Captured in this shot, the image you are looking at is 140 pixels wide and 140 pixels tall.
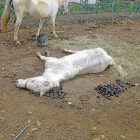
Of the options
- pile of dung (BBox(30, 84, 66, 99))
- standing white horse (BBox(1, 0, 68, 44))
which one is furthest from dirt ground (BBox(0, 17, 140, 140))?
standing white horse (BBox(1, 0, 68, 44))

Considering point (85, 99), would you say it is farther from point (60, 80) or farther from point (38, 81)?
point (38, 81)

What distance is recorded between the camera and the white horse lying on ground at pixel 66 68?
4.15 m

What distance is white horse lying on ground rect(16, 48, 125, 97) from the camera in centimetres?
415

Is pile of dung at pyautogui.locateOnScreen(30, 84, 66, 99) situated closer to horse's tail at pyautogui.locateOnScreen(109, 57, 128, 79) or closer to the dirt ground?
the dirt ground

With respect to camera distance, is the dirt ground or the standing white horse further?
the standing white horse

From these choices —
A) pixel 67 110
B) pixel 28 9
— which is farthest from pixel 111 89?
pixel 28 9

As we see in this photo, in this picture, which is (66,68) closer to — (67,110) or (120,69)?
(67,110)

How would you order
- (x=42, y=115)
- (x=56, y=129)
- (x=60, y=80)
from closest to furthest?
(x=56, y=129)
(x=42, y=115)
(x=60, y=80)

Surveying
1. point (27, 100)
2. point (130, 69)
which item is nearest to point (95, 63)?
point (130, 69)

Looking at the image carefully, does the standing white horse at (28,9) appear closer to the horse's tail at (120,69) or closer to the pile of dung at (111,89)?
the horse's tail at (120,69)

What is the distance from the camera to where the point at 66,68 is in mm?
4805

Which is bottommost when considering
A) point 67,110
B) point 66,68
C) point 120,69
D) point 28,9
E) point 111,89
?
point 67,110

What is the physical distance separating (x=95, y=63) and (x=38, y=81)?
188cm

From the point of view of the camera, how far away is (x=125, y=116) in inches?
147
